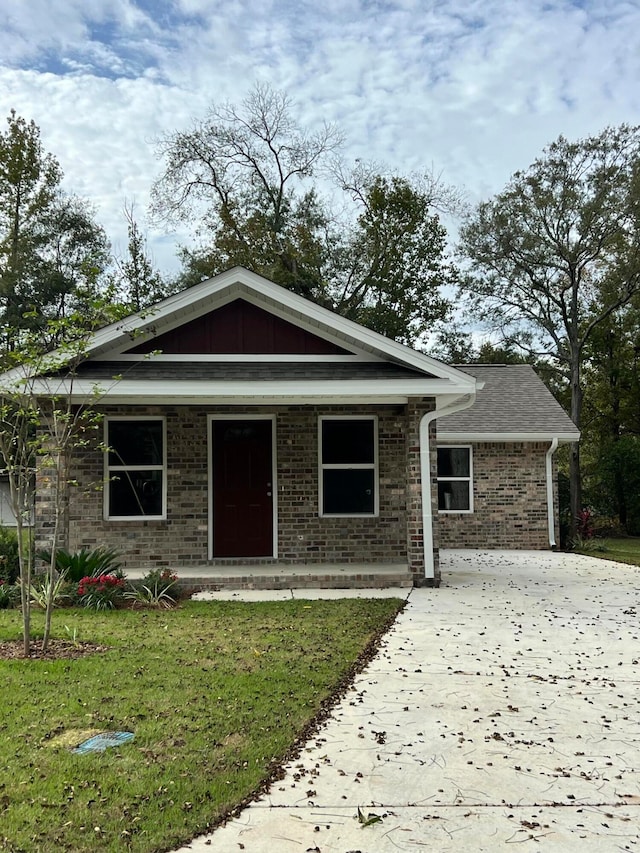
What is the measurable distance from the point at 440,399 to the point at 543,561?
5.35 meters

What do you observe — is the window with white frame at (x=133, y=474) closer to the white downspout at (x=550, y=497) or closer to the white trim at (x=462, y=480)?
the white trim at (x=462, y=480)

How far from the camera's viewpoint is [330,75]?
13.6 meters

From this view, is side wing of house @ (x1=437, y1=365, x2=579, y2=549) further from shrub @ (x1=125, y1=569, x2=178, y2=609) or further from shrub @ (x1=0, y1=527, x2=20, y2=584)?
shrub @ (x1=0, y1=527, x2=20, y2=584)

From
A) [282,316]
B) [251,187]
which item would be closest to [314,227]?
[251,187]

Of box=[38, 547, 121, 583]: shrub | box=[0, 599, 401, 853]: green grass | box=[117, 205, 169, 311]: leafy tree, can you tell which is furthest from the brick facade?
box=[117, 205, 169, 311]: leafy tree

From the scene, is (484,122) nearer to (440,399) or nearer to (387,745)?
(440,399)

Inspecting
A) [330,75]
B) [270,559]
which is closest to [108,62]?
[330,75]

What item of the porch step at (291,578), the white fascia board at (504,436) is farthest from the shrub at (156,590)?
the white fascia board at (504,436)

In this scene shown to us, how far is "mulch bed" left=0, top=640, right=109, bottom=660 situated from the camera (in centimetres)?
616

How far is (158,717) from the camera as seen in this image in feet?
15.2

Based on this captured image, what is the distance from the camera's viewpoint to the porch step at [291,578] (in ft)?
31.9

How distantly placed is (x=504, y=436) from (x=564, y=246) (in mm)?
12242

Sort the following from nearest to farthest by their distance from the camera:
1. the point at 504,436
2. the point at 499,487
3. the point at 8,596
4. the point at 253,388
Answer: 1. the point at 8,596
2. the point at 253,388
3. the point at 504,436
4. the point at 499,487

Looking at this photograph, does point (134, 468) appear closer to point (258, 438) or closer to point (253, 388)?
point (258, 438)
